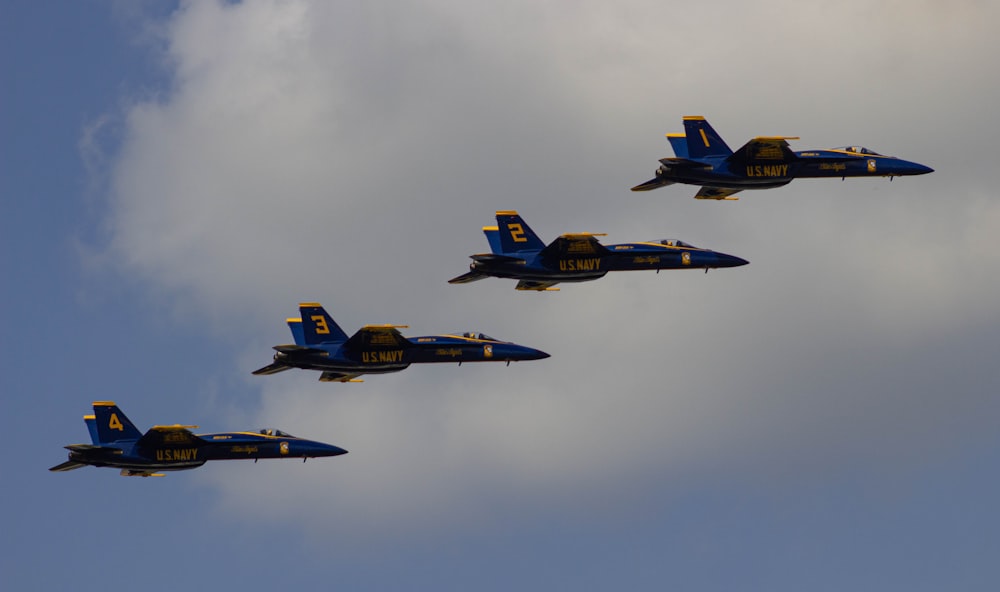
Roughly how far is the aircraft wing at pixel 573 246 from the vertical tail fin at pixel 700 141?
436 inches

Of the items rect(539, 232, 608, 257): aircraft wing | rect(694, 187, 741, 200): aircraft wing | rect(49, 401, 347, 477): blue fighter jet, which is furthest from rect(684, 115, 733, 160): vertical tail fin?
rect(49, 401, 347, 477): blue fighter jet

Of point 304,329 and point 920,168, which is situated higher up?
point 920,168

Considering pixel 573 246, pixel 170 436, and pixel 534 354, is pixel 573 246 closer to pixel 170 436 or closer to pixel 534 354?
pixel 534 354

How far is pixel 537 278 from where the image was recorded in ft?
429

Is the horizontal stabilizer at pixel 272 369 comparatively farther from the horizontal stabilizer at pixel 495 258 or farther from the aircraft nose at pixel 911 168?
the aircraft nose at pixel 911 168

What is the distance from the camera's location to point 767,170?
133875 millimetres

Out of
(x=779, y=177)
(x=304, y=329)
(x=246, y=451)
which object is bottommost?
(x=246, y=451)

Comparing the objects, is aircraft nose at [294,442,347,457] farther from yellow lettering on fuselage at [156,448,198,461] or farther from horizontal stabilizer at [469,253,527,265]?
horizontal stabilizer at [469,253,527,265]

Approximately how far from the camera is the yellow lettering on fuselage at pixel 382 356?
131875 mm

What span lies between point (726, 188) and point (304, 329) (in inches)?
1347

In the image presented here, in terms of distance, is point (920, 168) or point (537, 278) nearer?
point (537, 278)

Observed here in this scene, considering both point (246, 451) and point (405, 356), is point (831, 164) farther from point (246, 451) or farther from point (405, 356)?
point (246, 451)

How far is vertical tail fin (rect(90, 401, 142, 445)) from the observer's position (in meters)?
136

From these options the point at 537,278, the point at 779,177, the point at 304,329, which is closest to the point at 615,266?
the point at 537,278
